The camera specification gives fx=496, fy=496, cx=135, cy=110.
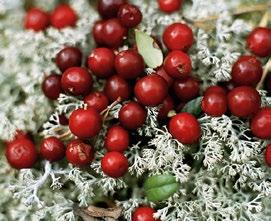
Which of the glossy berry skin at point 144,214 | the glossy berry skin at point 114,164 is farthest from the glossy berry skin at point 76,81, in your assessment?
the glossy berry skin at point 144,214

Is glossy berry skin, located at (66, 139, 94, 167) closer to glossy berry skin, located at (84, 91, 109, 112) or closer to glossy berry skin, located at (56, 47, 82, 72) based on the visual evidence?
glossy berry skin, located at (84, 91, 109, 112)

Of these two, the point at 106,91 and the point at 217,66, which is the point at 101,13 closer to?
the point at 106,91

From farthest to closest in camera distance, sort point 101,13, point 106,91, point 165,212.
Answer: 1. point 101,13
2. point 106,91
3. point 165,212

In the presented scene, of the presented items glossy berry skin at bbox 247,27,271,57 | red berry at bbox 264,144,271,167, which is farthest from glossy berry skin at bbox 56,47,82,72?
red berry at bbox 264,144,271,167

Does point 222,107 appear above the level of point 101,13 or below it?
below

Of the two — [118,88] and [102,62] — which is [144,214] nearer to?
[118,88]

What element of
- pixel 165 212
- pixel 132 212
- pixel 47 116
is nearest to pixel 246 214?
pixel 165 212
